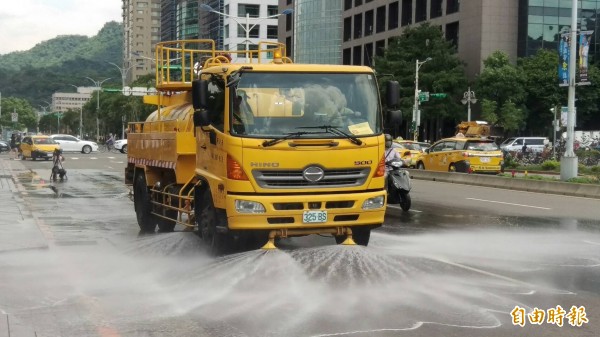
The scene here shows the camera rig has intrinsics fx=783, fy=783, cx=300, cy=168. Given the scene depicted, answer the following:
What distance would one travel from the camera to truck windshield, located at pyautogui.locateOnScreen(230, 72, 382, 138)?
9.44 m

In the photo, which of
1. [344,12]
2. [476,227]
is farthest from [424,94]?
[476,227]

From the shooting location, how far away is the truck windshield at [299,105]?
31.0ft

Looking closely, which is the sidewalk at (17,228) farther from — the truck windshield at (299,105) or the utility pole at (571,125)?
the utility pole at (571,125)

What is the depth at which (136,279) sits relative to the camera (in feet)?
29.8

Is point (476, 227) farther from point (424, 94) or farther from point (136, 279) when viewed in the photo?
point (424, 94)

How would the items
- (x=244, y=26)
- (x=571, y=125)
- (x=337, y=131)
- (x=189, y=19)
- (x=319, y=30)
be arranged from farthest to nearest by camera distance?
(x=189, y=19), (x=244, y=26), (x=319, y=30), (x=571, y=125), (x=337, y=131)

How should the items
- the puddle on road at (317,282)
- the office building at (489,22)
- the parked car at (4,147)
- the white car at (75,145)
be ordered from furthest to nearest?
the parked car at (4,147) < the office building at (489,22) < the white car at (75,145) < the puddle on road at (317,282)

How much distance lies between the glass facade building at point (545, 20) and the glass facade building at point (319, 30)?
25.8 meters

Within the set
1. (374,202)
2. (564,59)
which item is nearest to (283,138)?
(374,202)

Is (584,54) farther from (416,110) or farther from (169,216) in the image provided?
(416,110)

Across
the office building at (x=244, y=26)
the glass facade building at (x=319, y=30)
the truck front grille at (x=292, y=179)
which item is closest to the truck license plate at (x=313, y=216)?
the truck front grille at (x=292, y=179)

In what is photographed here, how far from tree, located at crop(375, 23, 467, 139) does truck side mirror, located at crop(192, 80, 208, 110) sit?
5504cm

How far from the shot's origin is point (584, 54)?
→ 91.2 feet

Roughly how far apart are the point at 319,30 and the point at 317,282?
8601 cm
